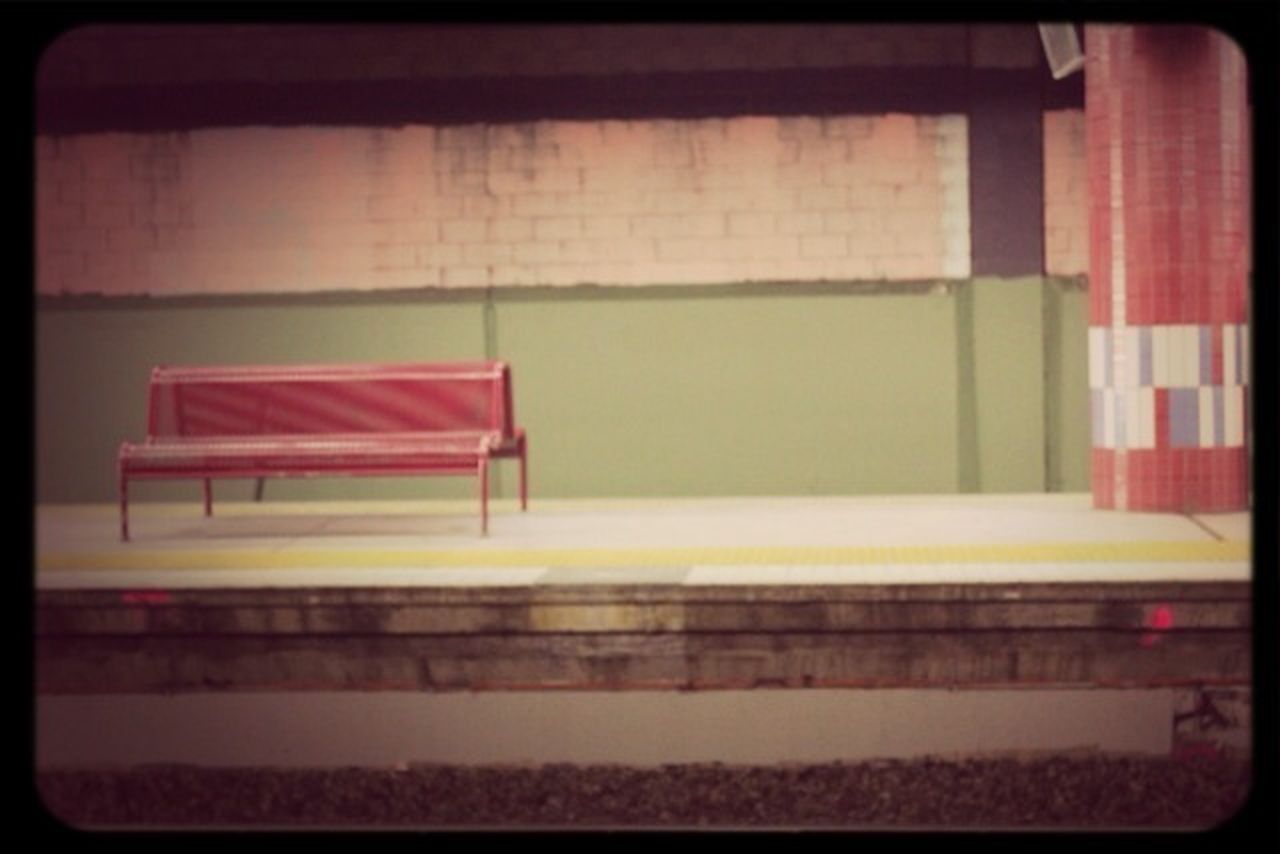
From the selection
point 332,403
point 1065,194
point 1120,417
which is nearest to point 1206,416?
point 1120,417

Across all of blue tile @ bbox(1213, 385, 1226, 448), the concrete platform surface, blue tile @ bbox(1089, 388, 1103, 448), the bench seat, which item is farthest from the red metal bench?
blue tile @ bbox(1213, 385, 1226, 448)

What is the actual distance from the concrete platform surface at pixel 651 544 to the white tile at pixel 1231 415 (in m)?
0.39

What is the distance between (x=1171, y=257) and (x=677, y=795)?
13.5ft

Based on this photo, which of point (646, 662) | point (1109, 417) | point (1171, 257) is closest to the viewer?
point (646, 662)

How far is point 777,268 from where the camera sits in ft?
32.1

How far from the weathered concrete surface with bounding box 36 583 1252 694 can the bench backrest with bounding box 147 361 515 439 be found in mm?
2567

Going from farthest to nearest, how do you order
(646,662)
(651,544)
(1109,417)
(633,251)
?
(633,251), (1109,417), (651,544), (646,662)

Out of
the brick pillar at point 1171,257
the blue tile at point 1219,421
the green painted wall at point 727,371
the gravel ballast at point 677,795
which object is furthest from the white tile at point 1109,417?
the gravel ballast at point 677,795

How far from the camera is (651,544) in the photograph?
7.04 meters

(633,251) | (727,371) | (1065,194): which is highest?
(1065,194)

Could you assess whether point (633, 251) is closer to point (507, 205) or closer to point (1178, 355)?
point (507, 205)

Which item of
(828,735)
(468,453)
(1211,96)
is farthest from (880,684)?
(1211,96)

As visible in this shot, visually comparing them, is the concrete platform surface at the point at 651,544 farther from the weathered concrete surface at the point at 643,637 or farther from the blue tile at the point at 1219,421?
the blue tile at the point at 1219,421

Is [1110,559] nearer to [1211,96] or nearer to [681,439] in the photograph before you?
[1211,96]
